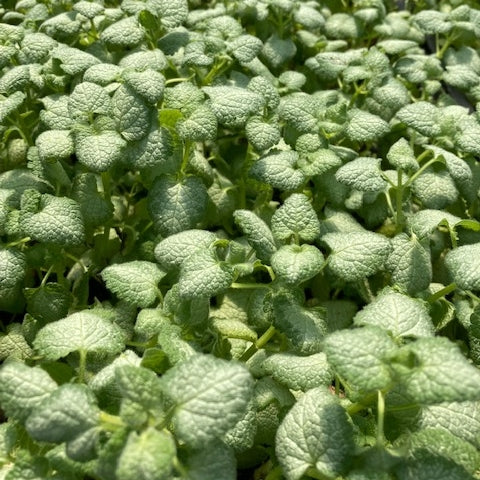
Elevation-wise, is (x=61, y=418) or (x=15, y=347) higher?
(x=61, y=418)

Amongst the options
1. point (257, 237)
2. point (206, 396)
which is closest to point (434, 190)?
point (257, 237)

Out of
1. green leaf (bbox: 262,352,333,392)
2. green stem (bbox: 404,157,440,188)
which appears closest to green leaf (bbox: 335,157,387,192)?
green stem (bbox: 404,157,440,188)

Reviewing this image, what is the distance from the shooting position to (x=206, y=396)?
1175mm

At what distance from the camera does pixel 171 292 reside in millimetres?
1672

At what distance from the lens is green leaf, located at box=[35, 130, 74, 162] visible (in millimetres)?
1845

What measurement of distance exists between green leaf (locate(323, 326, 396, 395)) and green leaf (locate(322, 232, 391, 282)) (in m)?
0.43

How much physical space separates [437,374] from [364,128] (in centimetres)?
112

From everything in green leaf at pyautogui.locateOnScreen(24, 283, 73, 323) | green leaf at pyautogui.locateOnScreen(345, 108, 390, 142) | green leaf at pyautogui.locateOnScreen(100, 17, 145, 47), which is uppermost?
green leaf at pyautogui.locateOnScreen(100, 17, 145, 47)

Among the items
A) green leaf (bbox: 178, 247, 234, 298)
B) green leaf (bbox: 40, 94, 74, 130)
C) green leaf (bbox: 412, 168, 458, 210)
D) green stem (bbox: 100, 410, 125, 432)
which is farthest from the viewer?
green leaf (bbox: 412, 168, 458, 210)

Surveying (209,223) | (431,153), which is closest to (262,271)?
(209,223)

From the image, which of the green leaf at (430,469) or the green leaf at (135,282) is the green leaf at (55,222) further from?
the green leaf at (430,469)

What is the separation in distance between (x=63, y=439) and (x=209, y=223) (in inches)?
45.4

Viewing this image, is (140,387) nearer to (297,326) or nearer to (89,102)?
(297,326)

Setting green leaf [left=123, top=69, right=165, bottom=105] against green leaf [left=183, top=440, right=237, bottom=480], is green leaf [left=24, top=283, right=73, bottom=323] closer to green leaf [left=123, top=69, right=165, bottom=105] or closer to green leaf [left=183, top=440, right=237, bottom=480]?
green leaf [left=123, top=69, right=165, bottom=105]
